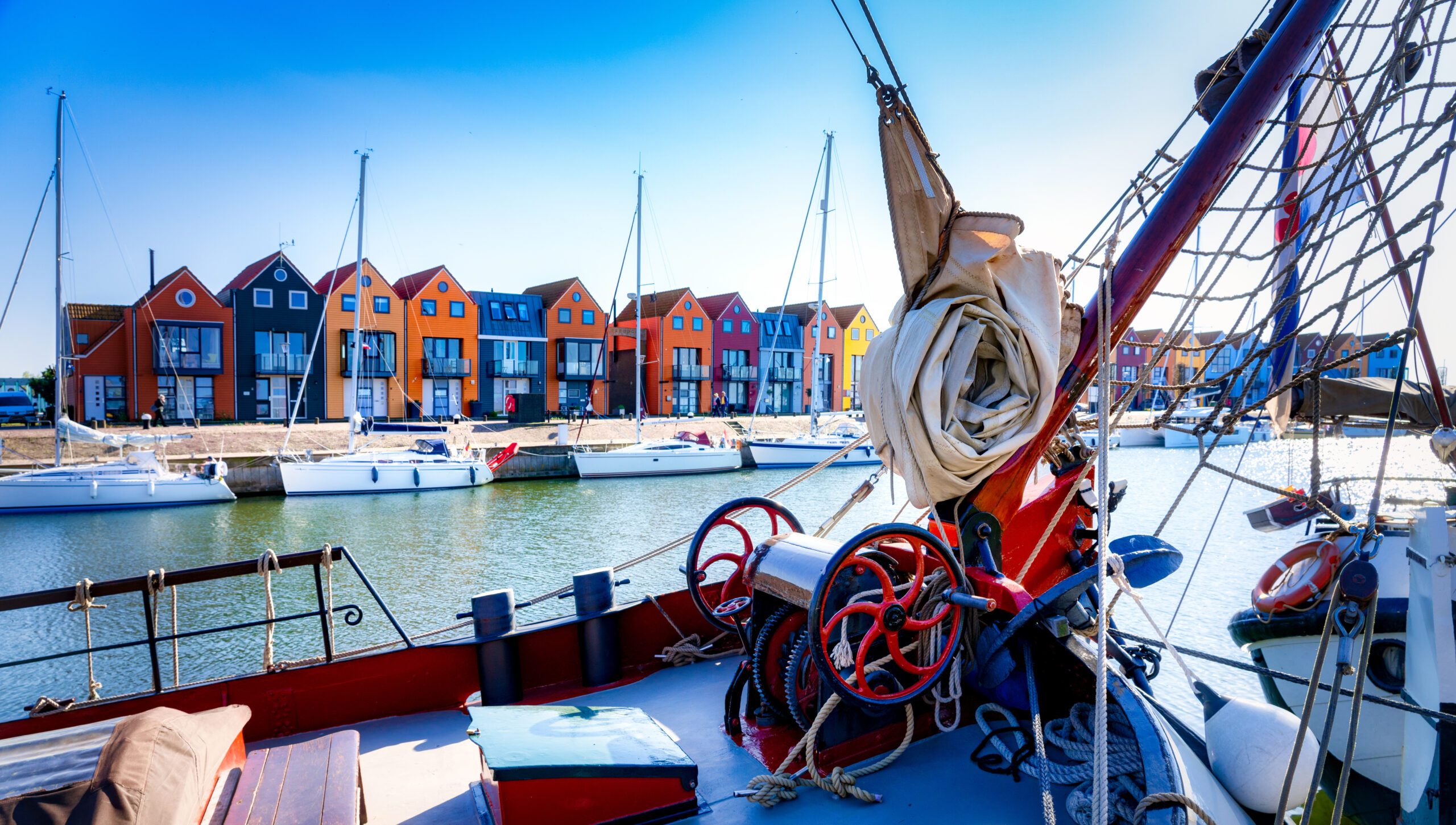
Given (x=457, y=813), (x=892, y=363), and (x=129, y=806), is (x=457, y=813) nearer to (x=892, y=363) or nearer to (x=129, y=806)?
(x=129, y=806)

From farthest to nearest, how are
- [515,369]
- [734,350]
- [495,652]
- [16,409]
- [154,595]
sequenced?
1. [734,350]
2. [515,369]
3. [16,409]
4. [495,652]
5. [154,595]

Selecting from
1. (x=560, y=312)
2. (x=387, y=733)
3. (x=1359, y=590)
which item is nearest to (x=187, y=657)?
(x=387, y=733)

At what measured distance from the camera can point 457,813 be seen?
3488mm

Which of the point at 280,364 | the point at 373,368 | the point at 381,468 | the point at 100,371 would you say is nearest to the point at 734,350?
the point at 373,368

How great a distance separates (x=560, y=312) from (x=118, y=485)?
23.5 metres

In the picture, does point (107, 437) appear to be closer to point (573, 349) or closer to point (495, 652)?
point (573, 349)

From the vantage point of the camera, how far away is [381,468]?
2516 centimetres

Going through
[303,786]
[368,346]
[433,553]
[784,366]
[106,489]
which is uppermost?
[368,346]

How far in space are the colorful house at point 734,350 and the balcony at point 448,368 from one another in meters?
14.2

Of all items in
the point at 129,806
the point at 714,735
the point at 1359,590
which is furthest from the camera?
the point at 714,735

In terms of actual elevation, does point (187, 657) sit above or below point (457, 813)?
below

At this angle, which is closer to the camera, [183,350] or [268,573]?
[268,573]

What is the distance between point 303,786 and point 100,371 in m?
38.8

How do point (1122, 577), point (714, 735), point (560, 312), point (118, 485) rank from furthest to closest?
point (560, 312) → point (118, 485) → point (714, 735) → point (1122, 577)
